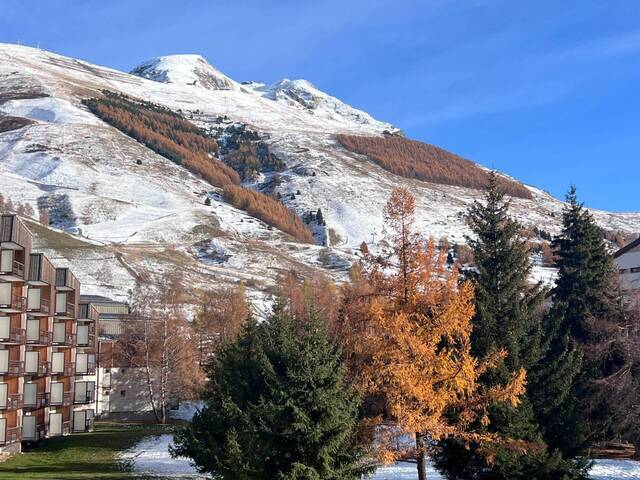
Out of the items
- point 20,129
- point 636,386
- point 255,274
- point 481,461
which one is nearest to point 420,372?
point 481,461

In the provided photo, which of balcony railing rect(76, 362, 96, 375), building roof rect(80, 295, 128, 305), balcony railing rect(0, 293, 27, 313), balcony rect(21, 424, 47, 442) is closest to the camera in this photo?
balcony railing rect(0, 293, 27, 313)

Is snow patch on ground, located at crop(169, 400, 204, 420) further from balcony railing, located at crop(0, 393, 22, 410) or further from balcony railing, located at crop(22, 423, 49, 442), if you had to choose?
balcony railing, located at crop(0, 393, 22, 410)

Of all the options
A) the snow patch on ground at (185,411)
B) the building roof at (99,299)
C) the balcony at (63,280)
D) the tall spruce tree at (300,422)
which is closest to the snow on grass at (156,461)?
the tall spruce tree at (300,422)

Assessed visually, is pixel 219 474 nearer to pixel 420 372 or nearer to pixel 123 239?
pixel 420 372

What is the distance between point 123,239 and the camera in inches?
5118

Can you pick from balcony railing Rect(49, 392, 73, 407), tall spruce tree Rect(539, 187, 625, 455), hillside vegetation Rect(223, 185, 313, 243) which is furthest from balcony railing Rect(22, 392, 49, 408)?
hillside vegetation Rect(223, 185, 313, 243)

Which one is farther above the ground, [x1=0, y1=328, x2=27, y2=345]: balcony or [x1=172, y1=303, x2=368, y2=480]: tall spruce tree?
[x1=0, y1=328, x2=27, y2=345]: balcony

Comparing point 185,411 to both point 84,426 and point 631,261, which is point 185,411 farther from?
point 631,261

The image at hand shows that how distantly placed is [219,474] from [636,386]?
15.7 m

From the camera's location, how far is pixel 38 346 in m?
39.7

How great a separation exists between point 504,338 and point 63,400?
105 ft

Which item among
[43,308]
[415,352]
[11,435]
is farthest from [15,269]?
[415,352]

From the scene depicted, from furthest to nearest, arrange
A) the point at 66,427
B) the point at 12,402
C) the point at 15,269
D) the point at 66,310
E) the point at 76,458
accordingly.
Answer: the point at 66,427 → the point at 66,310 → the point at 12,402 → the point at 76,458 → the point at 15,269

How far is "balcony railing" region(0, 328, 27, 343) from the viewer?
34.1 meters
